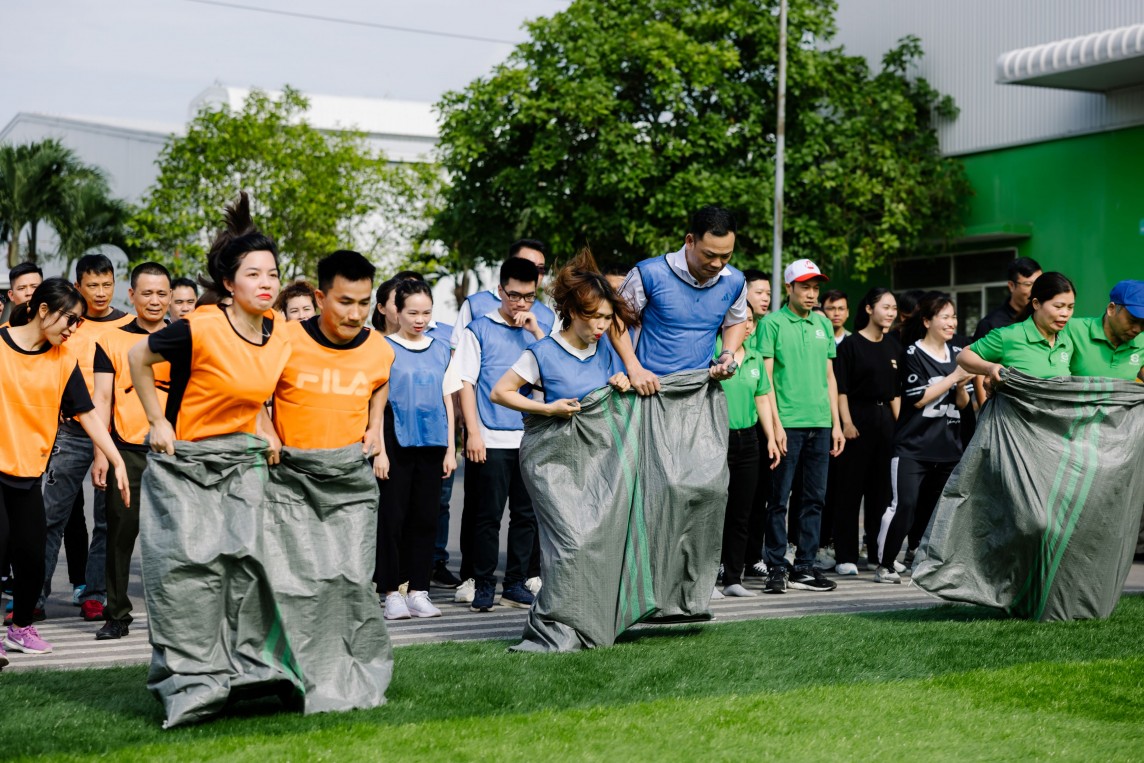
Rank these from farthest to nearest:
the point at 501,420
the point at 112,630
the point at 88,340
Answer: the point at 501,420 → the point at 88,340 → the point at 112,630

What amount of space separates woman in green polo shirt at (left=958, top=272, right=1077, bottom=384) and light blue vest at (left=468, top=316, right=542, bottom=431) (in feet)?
8.72

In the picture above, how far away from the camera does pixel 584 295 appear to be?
6.77m

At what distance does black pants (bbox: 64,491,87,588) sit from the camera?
8820 millimetres

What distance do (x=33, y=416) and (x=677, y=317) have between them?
318 cm

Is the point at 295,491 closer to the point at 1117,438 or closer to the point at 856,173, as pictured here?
the point at 1117,438

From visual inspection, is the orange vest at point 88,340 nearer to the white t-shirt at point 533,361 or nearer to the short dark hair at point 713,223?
the white t-shirt at point 533,361

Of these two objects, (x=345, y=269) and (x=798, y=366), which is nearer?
(x=345, y=269)

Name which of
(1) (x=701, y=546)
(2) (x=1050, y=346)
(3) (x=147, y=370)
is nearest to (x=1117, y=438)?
(2) (x=1050, y=346)

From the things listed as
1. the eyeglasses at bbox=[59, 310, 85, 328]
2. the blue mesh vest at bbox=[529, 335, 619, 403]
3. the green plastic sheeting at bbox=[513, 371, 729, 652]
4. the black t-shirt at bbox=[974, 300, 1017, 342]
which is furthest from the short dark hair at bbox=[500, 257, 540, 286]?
the black t-shirt at bbox=[974, 300, 1017, 342]

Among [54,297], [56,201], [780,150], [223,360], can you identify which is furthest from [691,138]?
[56,201]

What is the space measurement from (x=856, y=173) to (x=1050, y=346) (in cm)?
1688

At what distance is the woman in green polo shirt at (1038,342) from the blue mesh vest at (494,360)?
2658 millimetres

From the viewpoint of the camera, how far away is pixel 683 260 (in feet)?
23.6

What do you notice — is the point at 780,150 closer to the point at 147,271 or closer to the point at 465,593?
the point at 465,593
